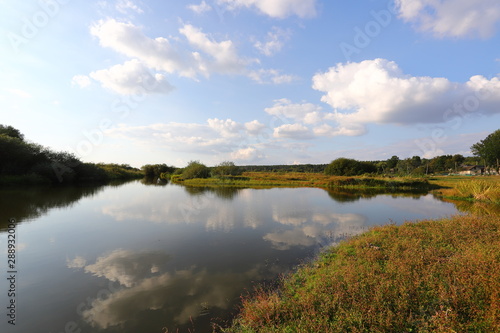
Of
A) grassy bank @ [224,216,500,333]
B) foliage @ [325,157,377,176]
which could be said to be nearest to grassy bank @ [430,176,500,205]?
grassy bank @ [224,216,500,333]

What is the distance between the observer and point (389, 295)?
5.77 metres

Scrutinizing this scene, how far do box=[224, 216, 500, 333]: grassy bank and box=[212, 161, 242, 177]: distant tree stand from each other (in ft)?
→ 199

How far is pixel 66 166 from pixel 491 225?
73.6 meters

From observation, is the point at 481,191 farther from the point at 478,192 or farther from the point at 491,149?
the point at 491,149

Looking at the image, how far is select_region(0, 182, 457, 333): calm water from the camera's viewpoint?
6227 millimetres

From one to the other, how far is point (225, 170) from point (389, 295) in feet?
212

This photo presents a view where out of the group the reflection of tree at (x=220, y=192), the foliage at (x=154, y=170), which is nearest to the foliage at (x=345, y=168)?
the reflection of tree at (x=220, y=192)

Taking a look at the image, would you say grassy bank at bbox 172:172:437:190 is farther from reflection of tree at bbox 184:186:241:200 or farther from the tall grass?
the tall grass

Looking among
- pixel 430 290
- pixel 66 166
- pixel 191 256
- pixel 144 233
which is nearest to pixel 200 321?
pixel 191 256

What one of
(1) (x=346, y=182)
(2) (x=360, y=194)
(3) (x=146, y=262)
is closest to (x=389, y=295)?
(3) (x=146, y=262)

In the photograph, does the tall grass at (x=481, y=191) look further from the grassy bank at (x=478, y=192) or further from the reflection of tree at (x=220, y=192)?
the reflection of tree at (x=220, y=192)

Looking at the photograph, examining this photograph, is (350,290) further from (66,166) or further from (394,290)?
(66,166)

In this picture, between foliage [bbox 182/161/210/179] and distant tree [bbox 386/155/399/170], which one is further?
distant tree [bbox 386/155/399/170]

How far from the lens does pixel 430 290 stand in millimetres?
5895
